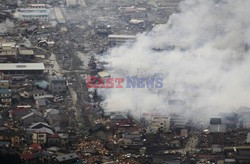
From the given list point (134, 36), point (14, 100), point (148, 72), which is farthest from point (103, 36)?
point (14, 100)

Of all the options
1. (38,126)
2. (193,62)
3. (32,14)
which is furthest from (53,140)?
(32,14)

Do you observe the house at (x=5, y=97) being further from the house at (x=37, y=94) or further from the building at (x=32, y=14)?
the building at (x=32, y=14)

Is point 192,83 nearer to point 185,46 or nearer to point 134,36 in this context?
point 185,46

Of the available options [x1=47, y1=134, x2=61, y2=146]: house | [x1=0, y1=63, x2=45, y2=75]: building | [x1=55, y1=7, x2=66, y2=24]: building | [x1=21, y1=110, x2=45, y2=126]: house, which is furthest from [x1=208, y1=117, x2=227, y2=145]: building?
[x1=55, y1=7, x2=66, y2=24]: building

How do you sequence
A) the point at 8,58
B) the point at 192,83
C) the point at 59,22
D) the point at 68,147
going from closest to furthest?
1. the point at 68,147
2. the point at 192,83
3. the point at 8,58
4. the point at 59,22

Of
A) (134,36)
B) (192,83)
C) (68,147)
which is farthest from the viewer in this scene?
(134,36)

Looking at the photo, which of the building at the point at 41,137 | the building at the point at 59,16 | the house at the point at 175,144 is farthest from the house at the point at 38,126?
the building at the point at 59,16
